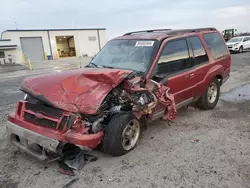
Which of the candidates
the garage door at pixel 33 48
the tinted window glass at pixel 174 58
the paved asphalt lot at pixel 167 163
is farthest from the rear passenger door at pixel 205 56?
the garage door at pixel 33 48

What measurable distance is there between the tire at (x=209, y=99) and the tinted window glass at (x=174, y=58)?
44.0 inches

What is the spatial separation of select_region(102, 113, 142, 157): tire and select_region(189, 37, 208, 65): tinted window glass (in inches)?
87.2

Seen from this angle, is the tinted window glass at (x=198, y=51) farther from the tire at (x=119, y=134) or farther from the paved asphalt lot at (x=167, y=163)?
the tire at (x=119, y=134)

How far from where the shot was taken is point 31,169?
3295mm

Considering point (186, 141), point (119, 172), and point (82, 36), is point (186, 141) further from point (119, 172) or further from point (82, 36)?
point (82, 36)

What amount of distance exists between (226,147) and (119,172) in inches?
71.7

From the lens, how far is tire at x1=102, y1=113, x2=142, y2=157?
10.7 ft

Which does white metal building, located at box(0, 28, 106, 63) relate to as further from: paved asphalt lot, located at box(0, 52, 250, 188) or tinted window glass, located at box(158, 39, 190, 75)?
tinted window glass, located at box(158, 39, 190, 75)

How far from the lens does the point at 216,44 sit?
223 inches

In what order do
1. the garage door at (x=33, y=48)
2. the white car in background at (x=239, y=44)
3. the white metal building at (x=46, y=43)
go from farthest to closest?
the garage door at (x=33, y=48) < the white metal building at (x=46, y=43) < the white car in background at (x=239, y=44)

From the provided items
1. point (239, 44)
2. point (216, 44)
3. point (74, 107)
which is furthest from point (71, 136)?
point (239, 44)

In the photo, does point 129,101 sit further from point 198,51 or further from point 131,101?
point 198,51

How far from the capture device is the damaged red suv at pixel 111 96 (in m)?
3.04

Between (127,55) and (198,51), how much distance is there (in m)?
1.68
